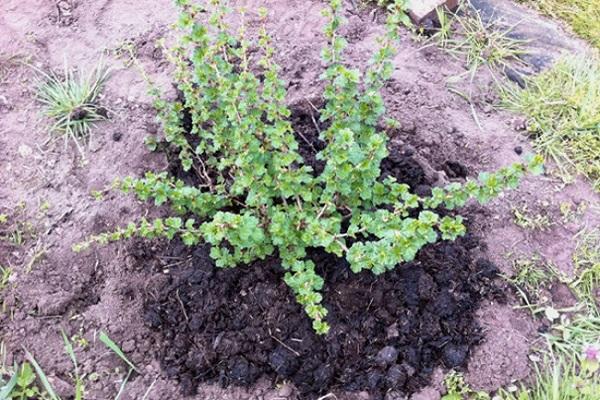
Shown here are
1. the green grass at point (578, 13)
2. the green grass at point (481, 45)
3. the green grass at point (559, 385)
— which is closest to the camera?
the green grass at point (559, 385)

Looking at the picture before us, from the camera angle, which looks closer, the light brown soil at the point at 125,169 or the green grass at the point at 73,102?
the light brown soil at the point at 125,169

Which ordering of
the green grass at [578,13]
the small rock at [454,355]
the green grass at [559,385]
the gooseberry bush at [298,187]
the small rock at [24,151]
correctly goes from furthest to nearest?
1. the green grass at [578,13]
2. the small rock at [24,151]
3. the small rock at [454,355]
4. the green grass at [559,385]
5. the gooseberry bush at [298,187]

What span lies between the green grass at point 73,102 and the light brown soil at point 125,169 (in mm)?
56

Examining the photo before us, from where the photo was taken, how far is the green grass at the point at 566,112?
10.3ft

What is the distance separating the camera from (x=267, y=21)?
3529 millimetres

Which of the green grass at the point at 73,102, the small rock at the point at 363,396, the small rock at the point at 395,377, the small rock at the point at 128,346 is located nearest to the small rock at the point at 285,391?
the small rock at the point at 363,396

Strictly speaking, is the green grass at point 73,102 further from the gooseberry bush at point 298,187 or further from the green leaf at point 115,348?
the green leaf at point 115,348

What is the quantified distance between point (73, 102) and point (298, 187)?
1.44 metres

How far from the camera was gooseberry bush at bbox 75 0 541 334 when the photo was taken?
210 centimetres

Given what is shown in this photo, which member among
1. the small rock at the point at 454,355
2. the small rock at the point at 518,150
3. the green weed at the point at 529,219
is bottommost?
the small rock at the point at 454,355

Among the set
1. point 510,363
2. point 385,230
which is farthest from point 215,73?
point 510,363

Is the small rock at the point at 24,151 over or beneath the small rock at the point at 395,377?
over

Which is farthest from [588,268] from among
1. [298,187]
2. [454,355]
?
[298,187]

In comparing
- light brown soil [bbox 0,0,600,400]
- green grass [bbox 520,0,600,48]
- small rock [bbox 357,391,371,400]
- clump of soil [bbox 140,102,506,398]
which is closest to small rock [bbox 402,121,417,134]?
light brown soil [bbox 0,0,600,400]
